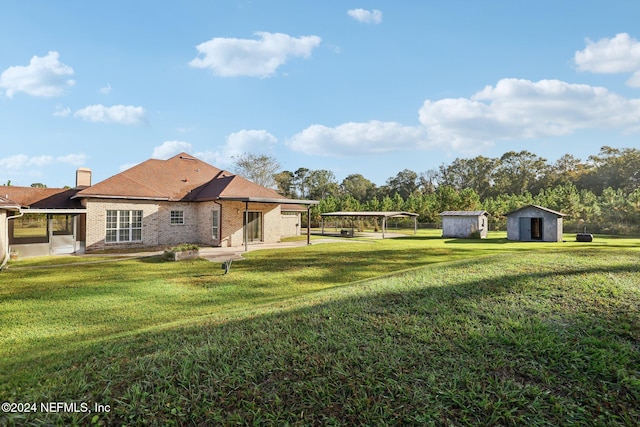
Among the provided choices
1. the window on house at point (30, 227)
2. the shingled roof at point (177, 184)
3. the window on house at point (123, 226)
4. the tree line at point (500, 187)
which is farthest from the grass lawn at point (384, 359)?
the tree line at point (500, 187)

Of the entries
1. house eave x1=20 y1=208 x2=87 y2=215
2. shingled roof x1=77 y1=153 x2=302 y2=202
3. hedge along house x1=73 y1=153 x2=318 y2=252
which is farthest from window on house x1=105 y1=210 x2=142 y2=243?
house eave x1=20 y1=208 x2=87 y2=215

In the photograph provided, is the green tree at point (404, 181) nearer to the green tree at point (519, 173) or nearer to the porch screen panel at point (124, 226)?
the green tree at point (519, 173)

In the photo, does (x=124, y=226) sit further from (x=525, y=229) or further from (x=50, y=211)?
(x=525, y=229)

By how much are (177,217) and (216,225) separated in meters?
2.57

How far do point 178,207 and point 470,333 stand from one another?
65.0 ft

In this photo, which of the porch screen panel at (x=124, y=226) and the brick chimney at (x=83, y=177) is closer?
the porch screen panel at (x=124, y=226)

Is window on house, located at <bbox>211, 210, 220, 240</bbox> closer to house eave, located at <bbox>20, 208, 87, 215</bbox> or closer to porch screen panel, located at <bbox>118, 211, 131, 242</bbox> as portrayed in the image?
porch screen panel, located at <bbox>118, 211, 131, 242</bbox>

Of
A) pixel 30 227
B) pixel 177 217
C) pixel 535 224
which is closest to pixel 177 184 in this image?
pixel 177 217

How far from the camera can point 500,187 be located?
66.1 meters

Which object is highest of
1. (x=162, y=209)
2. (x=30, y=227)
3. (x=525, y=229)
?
(x=162, y=209)

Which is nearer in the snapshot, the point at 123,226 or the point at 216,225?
the point at 123,226

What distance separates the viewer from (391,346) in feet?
11.5

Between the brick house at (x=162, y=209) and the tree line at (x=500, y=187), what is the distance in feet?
63.4

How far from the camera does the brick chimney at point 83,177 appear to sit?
2209 cm
